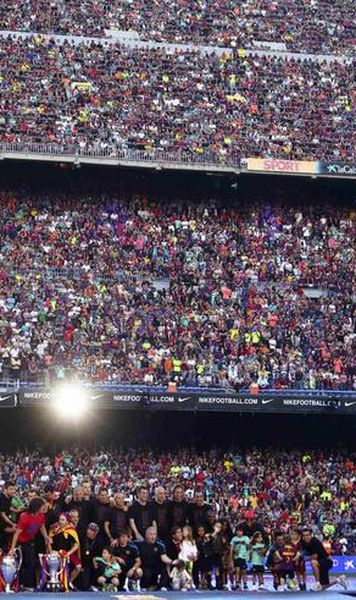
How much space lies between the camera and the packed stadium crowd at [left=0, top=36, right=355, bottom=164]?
146 feet

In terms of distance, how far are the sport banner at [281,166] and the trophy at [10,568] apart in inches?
1055

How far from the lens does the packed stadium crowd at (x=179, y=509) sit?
20016 mm

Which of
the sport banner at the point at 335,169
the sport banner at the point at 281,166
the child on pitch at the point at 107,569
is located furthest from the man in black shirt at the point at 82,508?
the sport banner at the point at 335,169

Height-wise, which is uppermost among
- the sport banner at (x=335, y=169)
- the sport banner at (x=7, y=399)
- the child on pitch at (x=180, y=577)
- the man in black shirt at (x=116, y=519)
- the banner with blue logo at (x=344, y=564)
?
the sport banner at (x=335, y=169)

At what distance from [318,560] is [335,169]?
976 inches

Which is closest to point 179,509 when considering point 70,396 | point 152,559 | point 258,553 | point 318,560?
point 152,559

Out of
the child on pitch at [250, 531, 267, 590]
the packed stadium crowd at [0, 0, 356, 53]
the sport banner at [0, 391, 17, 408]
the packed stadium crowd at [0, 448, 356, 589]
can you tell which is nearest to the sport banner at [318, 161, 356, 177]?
the packed stadium crowd at [0, 0, 356, 53]

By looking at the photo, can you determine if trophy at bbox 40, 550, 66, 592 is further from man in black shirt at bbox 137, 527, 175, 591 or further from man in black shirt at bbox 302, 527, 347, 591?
man in black shirt at bbox 302, 527, 347, 591

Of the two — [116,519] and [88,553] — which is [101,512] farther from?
[88,553]

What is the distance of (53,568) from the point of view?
19.8 metres

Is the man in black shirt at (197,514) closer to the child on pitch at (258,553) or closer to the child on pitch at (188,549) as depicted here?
the child on pitch at (188,549)

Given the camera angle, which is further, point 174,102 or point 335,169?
point 174,102

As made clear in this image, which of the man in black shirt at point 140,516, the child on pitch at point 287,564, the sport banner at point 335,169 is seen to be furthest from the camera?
the sport banner at point 335,169

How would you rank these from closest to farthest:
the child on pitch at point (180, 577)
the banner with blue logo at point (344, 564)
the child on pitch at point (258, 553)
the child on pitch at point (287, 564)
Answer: the child on pitch at point (180, 577) < the child on pitch at point (287, 564) < the child on pitch at point (258, 553) < the banner with blue logo at point (344, 564)
